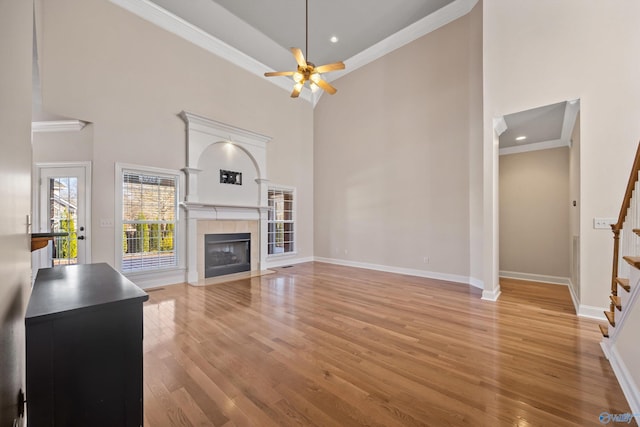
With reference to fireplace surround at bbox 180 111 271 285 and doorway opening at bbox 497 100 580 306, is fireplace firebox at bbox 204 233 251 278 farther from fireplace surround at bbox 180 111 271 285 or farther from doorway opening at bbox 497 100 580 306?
doorway opening at bbox 497 100 580 306

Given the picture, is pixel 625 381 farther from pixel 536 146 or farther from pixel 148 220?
pixel 148 220

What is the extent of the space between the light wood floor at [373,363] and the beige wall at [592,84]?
122 centimetres

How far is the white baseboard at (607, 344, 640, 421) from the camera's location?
62.0 inches

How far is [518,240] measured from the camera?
5.34m

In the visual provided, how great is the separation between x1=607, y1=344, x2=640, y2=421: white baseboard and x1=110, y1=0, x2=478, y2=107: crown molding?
5.42 m

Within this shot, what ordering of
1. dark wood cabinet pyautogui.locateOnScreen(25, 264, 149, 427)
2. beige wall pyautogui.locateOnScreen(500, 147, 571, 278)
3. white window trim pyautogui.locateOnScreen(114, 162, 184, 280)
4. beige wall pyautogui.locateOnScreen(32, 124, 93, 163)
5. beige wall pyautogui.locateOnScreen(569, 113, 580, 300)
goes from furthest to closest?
beige wall pyautogui.locateOnScreen(500, 147, 571, 278)
white window trim pyautogui.locateOnScreen(114, 162, 184, 280)
beige wall pyautogui.locateOnScreen(32, 124, 93, 163)
beige wall pyautogui.locateOnScreen(569, 113, 580, 300)
dark wood cabinet pyautogui.locateOnScreen(25, 264, 149, 427)

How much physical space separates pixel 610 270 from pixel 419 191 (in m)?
2.94

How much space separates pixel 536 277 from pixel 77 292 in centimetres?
678

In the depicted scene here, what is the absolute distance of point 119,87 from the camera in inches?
168

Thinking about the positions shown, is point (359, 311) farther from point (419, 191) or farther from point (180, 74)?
point (180, 74)

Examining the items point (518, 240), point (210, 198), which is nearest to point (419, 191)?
point (518, 240)

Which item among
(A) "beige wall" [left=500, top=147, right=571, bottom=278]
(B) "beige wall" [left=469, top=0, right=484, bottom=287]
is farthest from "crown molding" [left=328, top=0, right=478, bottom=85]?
(A) "beige wall" [left=500, top=147, right=571, bottom=278]

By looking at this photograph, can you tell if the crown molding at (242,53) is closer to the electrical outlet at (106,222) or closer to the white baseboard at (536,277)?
the electrical outlet at (106,222)

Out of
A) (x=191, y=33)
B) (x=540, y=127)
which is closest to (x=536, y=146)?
(x=540, y=127)
